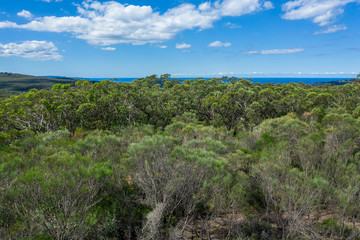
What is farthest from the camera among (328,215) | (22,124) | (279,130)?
(22,124)

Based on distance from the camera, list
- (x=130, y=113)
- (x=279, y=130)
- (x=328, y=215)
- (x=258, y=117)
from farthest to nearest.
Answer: (x=258, y=117), (x=130, y=113), (x=279, y=130), (x=328, y=215)

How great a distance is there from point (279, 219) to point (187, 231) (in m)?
6.01

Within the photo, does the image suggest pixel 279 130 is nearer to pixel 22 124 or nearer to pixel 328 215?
pixel 328 215

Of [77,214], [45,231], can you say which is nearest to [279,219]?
[77,214]

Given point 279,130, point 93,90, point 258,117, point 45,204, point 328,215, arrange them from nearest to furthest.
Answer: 1. point 45,204
2. point 328,215
3. point 279,130
4. point 93,90
5. point 258,117

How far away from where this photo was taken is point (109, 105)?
103 feet

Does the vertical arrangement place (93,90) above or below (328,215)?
above

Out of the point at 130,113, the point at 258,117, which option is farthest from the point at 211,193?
the point at 258,117

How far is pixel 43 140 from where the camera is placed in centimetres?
1900

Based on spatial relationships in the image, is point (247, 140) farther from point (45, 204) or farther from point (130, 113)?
point (45, 204)

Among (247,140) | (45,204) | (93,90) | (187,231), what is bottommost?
(187,231)

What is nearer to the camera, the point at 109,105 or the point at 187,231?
the point at 187,231

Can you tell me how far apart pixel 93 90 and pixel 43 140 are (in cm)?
1263

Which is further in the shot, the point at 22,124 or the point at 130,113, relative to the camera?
the point at 130,113
